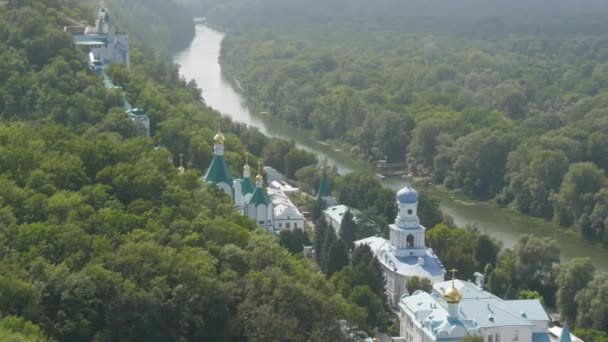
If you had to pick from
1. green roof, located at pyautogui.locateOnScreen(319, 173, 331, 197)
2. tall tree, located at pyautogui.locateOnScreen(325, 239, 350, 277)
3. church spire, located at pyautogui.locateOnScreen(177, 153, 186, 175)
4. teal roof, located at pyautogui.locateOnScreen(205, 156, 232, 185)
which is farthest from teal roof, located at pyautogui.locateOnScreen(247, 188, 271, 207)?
green roof, located at pyautogui.locateOnScreen(319, 173, 331, 197)

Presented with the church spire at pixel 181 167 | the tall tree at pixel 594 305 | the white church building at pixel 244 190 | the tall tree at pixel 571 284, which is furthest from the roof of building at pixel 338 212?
the tall tree at pixel 594 305

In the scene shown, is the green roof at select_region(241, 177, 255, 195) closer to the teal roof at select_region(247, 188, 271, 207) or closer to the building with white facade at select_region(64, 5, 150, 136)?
the teal roof at select_region(247, 188, 271, 207)

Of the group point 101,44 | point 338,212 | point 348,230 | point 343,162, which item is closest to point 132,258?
point 348,230

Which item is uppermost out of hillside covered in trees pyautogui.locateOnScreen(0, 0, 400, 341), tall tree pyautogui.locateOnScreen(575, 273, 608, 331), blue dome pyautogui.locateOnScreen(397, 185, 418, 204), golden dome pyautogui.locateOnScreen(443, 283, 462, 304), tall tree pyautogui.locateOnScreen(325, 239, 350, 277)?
hillside covered in trees pyautogui.locateOnScreen(0, 0, 400, 341)

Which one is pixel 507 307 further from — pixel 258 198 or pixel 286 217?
pixel 286 217

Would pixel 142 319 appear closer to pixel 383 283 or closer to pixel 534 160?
pixel 383 283

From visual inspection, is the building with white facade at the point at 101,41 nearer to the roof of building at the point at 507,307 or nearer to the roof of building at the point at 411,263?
the roof of building at the point at 411,263

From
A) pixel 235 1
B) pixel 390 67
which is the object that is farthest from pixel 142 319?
pixel 235 1
